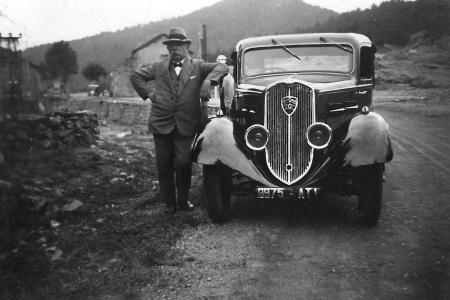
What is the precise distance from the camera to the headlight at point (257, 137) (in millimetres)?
4268

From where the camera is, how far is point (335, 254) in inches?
137

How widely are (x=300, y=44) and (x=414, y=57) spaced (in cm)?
2746

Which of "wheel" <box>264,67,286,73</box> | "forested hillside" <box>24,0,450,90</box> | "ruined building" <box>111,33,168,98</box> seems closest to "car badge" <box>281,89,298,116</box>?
"wheel" <box>264,67,286,73</box>

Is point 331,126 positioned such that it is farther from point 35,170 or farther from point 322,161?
point 35,170

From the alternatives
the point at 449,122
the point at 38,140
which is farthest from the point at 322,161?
the point at 449,122

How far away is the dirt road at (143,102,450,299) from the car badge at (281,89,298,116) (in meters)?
1.10

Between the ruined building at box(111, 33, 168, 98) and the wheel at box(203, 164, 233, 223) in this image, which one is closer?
the wheel at box(203, 164, 233, 223)

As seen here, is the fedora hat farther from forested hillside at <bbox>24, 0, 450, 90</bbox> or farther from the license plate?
forested hillside at <bbox>24, 0, 450, 90</bbox>

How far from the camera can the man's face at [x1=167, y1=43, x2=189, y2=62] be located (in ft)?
15.2

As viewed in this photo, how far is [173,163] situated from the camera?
4.81 meters

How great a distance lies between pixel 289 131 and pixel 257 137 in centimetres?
32

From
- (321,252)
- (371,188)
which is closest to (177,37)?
(371,188)

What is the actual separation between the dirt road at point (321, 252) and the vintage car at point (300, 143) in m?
0.34

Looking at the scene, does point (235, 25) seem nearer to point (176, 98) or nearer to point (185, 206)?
point (176, 98)
